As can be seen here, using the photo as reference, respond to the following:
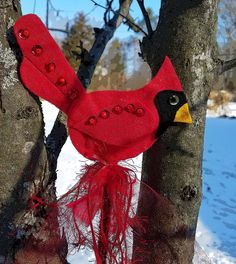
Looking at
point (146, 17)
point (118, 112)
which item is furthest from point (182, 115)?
point (146, 17)

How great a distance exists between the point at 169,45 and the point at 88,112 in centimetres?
38

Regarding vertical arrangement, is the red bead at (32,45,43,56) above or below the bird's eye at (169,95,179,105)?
above

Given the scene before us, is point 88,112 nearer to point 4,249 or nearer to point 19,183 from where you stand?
point 19,183

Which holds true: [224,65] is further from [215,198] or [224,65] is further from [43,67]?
[215,198]

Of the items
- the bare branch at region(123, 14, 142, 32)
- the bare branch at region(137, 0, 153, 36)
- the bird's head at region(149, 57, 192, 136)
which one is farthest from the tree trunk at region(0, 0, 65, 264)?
the bare branch at region(123, 14, 142, 32)

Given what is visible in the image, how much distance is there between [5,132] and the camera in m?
0.85

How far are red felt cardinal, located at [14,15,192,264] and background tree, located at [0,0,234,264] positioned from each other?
0.05 m

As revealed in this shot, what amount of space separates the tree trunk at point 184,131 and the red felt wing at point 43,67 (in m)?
0.35

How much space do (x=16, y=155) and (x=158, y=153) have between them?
398 mm

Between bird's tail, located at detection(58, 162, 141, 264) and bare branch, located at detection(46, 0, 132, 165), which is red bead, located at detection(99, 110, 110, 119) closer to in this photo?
bird's tail, located at detection(58, 162, 141, 264)

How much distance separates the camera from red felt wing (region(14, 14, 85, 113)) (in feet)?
2.69

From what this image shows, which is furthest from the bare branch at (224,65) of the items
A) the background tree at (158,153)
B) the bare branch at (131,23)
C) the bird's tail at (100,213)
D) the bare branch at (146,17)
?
the bird's tail at (100,213)

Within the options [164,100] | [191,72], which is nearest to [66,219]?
[164,100]

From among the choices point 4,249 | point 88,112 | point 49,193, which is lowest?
point 4,249
